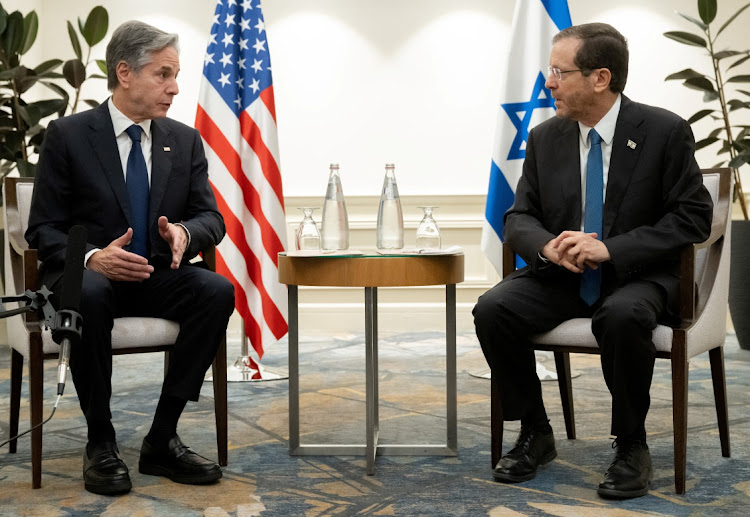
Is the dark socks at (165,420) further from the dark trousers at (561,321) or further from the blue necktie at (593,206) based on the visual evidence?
the blue necktie at (593,206)

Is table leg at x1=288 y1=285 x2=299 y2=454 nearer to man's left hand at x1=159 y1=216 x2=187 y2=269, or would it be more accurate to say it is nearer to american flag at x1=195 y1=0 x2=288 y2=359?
man's left hand at x1=159 y1=216 x2=187 y2=269

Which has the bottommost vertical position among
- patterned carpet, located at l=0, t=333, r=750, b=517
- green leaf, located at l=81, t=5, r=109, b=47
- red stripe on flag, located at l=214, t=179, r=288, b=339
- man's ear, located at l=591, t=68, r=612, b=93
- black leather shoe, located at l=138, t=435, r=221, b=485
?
patterned carpet, located at l=0, t=333, r=750, b=517

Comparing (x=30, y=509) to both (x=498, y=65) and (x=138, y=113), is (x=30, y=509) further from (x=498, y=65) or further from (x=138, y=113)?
(x=498, y=65)

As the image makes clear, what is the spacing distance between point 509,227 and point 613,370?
2.10ft

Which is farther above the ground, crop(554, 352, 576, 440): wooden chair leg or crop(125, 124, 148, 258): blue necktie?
crop(125, 124, 148, 258): blue necktie

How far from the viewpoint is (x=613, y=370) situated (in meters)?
2.56

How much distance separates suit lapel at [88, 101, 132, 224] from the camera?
291 cm

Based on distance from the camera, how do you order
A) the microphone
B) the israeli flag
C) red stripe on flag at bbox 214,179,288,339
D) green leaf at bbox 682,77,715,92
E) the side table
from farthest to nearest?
green leaf at bbox 682,77,715,92 → red stripe on flag at bbox 214,179,288,339 → the israeli flag → the side table → the microphone

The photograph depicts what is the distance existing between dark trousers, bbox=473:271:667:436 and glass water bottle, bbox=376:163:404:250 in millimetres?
413

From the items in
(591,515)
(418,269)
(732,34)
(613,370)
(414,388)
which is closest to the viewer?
(591,515)

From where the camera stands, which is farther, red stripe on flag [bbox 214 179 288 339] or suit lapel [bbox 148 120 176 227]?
red stripe on flag [bbox 214 179 288 339]

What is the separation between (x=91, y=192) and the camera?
290cm

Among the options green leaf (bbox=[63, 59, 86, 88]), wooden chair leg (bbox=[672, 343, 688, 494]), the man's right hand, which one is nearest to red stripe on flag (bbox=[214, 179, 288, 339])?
green leaf (bbox=[63, 59, 86, 88])

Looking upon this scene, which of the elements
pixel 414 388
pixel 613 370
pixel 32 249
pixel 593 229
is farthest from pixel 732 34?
pixel 32 249
